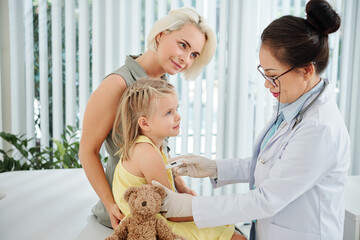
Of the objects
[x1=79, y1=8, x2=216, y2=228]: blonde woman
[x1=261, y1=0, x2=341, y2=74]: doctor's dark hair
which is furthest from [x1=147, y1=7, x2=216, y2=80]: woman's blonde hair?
[x1=261, y1=0, x2=341, y2=74]: doctor's dark hair

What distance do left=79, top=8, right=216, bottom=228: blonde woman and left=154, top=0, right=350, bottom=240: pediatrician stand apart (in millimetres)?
372

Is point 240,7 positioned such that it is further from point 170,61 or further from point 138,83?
point 138,83

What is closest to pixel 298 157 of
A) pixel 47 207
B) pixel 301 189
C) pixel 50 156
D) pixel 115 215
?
pixel 301 189

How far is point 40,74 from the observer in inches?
109

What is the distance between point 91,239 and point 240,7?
230 cm

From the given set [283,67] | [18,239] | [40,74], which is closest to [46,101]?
[40,74]

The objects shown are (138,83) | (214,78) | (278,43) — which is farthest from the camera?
(214,78)

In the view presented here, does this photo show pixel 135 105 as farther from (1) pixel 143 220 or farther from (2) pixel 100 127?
(1) pixel 143 220

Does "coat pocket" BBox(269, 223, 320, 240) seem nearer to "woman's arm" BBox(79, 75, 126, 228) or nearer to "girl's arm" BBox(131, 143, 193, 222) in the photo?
"girl's arm" BBox(131, 143, 193, 222)

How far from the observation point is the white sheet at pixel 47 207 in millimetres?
1487

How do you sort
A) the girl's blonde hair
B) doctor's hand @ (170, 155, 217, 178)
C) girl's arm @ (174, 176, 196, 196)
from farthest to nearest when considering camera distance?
1. girl's arm @ (174, 176, 196, 196)
2. doctor's hand @ (170, 155, 217, 178)
3. the girl's blonde hair

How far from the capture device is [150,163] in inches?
50.1

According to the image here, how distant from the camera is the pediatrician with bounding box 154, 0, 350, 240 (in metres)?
1.17

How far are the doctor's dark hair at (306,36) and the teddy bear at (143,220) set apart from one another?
0.68 meters
